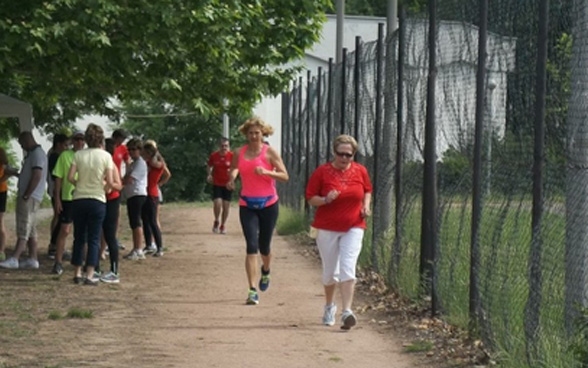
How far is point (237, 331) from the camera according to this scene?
1221cm

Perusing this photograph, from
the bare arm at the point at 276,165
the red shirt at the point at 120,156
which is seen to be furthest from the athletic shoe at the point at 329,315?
the red shirt at the point at 120,156

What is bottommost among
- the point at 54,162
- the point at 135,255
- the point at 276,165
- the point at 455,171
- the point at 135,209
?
the point at 135,255

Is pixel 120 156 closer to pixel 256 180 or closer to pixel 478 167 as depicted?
pixel 256 180

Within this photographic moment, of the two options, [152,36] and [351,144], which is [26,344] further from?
[152,36]

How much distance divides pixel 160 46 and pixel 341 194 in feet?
12.3

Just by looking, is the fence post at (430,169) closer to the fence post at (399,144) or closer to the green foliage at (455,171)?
the green foliage at (455,171)

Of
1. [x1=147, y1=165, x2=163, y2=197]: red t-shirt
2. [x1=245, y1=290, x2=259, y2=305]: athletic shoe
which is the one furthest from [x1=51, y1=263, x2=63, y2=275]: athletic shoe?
[x1=245, y1=290, x2=259, y2=305]: athletic shoe

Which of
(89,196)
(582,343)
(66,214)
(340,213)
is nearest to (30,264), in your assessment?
(66,214)

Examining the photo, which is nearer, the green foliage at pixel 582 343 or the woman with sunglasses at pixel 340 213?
the green foliage at pixel 582 343

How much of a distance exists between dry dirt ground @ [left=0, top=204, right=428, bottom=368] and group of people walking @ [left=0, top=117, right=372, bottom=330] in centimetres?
34

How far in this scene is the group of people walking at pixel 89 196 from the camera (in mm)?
15570

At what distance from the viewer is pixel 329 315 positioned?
12555 millimetres

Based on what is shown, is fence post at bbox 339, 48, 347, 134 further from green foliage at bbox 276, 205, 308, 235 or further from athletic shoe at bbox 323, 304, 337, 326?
athletic shoe at bbox 323, 304, 337, 326

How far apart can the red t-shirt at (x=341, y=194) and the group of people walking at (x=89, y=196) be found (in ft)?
12.1
